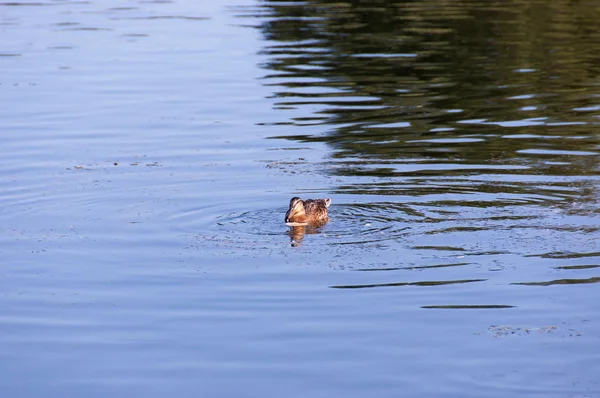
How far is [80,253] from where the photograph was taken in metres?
13.2

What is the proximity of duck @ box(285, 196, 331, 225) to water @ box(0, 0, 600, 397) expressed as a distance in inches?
6.3

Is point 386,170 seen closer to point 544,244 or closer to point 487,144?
point 487,144

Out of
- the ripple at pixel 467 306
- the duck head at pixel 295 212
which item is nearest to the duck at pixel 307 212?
the duck head at pixel 295 212

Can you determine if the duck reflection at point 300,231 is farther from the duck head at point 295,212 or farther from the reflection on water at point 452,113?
the reflection on water at point 452,113

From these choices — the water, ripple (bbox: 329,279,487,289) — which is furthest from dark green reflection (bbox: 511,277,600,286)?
ripple (bbox: 329,279,487,289)

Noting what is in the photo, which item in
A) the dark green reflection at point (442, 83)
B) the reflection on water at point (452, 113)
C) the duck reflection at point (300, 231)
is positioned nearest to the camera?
the duck reflection at point (300, 231)

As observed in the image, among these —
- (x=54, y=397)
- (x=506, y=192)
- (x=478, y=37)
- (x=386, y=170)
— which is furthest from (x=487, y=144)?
(x=478, y=37)

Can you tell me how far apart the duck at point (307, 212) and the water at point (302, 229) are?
16 cm

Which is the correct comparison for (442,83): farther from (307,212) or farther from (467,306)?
(467,306)

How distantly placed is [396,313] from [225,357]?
191 cm

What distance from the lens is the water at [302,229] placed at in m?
9.81

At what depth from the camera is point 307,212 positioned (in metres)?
13.7

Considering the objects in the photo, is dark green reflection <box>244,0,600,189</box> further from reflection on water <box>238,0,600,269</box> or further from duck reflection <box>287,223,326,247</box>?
duck reflection <box>287,223,326,247</box>

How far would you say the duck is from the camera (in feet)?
44.7
